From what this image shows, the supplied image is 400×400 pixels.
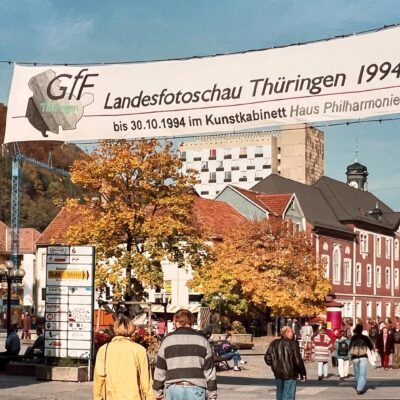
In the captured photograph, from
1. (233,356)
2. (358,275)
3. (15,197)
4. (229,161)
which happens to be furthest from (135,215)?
(229,161)

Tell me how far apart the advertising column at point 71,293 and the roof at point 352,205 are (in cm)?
6218

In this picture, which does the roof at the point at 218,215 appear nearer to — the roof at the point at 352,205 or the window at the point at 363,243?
the roof at the point at 352,205

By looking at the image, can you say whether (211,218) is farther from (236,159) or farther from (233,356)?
(236,159)

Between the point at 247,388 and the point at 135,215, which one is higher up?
the point at 135,215

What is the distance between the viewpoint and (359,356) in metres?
23.0

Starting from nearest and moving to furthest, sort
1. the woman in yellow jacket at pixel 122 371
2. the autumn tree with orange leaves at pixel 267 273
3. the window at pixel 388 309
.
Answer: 1. the woman in yellow jacket at pixel 122 371
2. the autumn tree with orange leaves at pixel 267 273
3. the window at pixel 388 309

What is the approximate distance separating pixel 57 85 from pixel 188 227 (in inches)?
1002

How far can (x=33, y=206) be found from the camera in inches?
5512

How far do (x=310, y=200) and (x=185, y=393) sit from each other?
73.6m

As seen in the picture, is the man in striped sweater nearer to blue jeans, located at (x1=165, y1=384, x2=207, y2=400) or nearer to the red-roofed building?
blue jeans, located at (x1=165, y1=384, x2=207, y2=400)

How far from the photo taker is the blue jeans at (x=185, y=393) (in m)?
Answer: 9.82

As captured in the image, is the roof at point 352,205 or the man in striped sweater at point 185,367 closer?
the man in striped sweater at point 185,367

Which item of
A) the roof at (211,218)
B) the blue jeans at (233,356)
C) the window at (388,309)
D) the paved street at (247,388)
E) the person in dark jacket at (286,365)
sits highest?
the roof at (211,218)

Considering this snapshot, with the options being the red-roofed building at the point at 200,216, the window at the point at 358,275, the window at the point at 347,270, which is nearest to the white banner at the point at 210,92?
the red-roofed building at the point at 200,216
